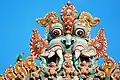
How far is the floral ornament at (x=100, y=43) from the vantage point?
15755mm

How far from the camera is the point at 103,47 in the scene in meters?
15.9

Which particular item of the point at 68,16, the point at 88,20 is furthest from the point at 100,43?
the point at 68,16

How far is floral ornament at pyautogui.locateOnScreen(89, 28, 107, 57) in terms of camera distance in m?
15.8

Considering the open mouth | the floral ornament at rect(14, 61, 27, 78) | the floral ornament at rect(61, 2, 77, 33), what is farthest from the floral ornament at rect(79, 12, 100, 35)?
the floral ornament at rect(14, 61, 27, 78)

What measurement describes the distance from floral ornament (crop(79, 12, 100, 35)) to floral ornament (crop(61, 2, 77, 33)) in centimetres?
24

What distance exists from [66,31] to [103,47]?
117cm

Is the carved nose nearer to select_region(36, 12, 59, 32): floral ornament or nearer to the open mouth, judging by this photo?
the open mouth

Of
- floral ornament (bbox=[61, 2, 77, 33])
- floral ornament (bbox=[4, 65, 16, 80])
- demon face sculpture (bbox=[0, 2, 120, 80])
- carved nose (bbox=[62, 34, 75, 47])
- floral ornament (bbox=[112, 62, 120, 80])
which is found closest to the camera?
floral ornament (bbox=[112, 62, 120, 80])

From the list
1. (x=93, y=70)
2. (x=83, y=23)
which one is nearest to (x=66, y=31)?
(x=83, y=23)

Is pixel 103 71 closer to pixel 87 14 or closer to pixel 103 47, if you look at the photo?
pixel 103 47

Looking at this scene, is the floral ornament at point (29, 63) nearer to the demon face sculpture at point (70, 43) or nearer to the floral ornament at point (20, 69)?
the floral ornament at point (20, 69)

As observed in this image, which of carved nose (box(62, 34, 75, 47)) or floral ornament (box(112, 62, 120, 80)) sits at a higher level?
carved nose (box(62, 34, 75, 47))

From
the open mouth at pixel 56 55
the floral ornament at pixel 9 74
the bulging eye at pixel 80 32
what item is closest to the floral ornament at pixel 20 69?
the floral ornament at pixel 9 74

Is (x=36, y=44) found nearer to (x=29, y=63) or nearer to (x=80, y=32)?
(x=29, y=63)
